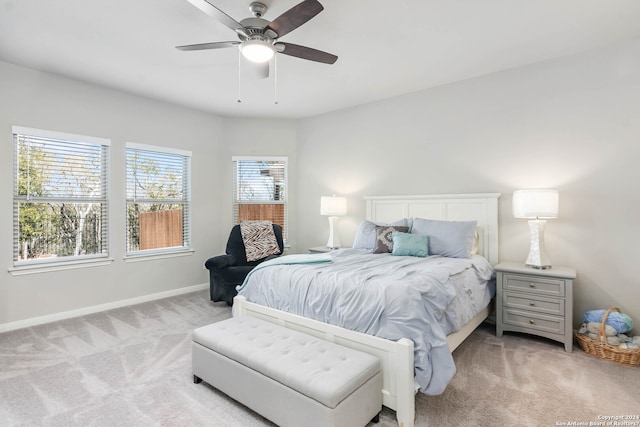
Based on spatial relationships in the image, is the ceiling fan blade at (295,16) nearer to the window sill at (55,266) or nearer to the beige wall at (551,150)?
the beige wall at (551,150)

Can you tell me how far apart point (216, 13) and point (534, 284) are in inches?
132

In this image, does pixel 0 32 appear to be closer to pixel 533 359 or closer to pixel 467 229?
pixel 467 229

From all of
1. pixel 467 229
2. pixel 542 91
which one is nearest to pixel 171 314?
pixel 467 229

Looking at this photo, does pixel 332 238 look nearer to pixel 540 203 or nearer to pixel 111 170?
pixel 540 203

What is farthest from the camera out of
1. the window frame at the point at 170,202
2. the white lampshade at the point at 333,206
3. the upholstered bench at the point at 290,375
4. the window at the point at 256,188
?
the window at the point at 256,188

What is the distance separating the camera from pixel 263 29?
7.33 ft

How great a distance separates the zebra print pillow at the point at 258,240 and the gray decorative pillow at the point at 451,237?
6.98 ft

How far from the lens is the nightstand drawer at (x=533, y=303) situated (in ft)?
9.32

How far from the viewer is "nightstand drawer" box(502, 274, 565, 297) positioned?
2.84 m

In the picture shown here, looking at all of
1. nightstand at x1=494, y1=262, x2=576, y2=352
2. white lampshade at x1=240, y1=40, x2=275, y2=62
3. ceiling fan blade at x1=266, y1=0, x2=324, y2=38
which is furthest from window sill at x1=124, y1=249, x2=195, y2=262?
nightstand at x1=494, y1=262, x2=576, y2=352

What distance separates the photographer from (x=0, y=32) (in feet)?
9.00

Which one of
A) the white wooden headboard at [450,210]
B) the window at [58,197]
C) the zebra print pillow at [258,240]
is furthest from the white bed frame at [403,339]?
the window at [58,197]

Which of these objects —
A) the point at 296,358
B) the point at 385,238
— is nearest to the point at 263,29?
the point at 296,358

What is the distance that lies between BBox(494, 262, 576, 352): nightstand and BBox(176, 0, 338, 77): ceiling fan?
260 cm
